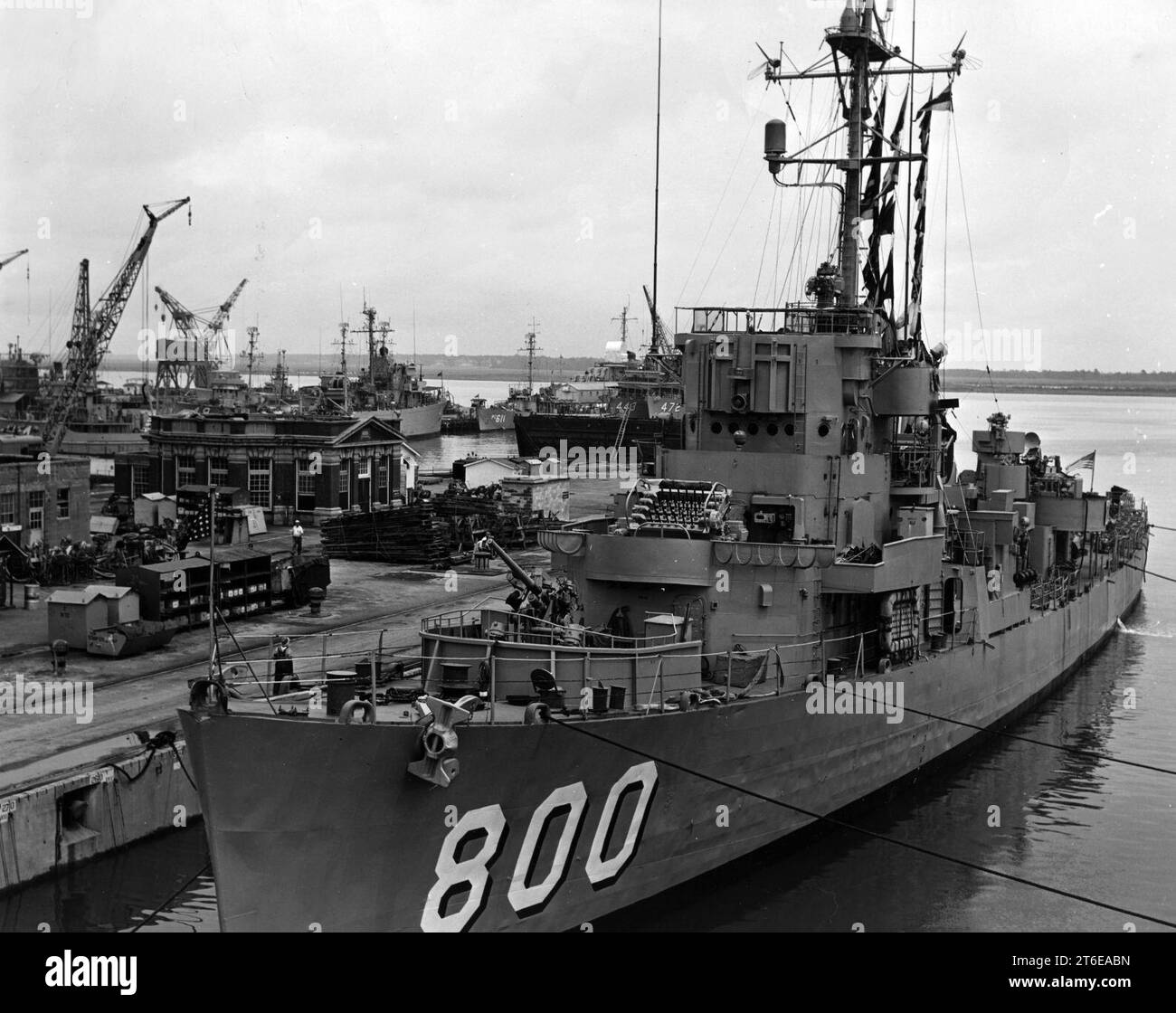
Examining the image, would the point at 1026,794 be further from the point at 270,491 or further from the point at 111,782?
the point at 270,491

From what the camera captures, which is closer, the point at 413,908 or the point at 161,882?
the point at 413,908

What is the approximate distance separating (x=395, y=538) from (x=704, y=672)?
904 inches

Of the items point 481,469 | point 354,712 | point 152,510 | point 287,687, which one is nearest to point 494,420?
point 481,469

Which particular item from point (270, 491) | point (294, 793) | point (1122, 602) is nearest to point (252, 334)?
point (270, 491)

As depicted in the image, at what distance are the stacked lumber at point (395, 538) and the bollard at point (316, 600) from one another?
346 inches

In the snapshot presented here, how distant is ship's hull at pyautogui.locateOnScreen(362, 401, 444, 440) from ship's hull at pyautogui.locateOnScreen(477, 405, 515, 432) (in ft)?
25.6

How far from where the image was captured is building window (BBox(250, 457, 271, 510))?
46.3 metres

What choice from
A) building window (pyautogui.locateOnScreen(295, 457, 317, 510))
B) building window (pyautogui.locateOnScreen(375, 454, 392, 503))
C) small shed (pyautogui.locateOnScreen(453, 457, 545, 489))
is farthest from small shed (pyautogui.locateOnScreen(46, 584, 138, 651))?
small shed (pyautogui.locateOnScreen(453, 457, 545, 489))

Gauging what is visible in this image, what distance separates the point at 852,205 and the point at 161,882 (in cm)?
1488

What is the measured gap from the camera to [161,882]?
17328 millimetres

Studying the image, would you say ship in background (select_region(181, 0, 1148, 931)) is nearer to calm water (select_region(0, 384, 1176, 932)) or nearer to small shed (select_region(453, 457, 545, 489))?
calm water (select_region(0, 384, 1176, 932))

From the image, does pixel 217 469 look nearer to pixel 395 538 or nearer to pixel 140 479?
pixel 140 479

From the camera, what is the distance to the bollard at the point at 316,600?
29.9m

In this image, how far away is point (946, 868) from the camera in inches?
748
